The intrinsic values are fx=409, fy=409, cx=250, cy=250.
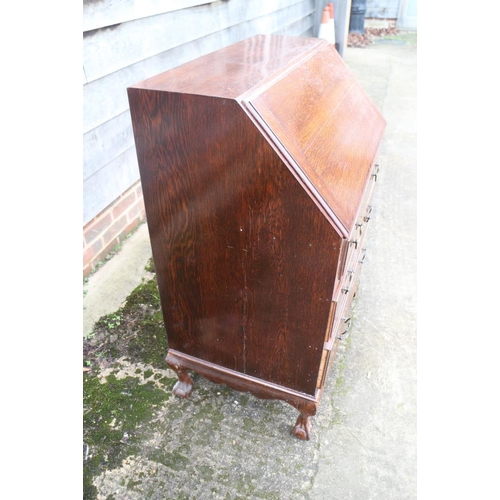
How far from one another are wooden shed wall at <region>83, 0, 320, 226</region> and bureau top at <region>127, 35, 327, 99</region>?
809 millimetres

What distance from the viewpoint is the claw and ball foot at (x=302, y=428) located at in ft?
5.52

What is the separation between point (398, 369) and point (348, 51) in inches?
278

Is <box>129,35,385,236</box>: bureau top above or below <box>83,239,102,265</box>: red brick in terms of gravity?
above

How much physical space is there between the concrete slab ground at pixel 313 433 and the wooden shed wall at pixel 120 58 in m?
0.59

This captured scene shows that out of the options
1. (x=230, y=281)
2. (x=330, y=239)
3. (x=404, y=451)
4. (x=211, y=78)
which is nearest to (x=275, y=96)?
(x=211, y=78)

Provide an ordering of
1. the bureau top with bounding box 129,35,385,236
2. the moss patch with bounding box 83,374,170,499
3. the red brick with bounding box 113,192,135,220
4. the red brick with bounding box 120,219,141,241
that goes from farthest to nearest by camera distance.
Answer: the red brick with bounding box 120,219,141,241, the red brick with bounding box 113,192,135,220, the moss patch with bounding box 83,374,170,499, the bureau top with bounding box 129,35,385,236

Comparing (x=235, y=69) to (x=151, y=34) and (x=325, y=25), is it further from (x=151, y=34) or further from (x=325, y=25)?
(x=325, y=25)

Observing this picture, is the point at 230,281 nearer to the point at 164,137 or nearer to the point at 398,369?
the point at 164,137

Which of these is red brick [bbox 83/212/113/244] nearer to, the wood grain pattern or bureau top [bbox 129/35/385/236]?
bureau top [bbox 129/35/385/236]

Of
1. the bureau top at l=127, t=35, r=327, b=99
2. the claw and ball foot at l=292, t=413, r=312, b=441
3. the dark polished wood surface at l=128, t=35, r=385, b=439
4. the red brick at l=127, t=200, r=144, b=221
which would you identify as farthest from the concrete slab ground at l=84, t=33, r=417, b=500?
the bureau top at l=127, t=35, r=327, b=99

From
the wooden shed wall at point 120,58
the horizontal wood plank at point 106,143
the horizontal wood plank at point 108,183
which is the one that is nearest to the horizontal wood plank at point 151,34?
the wooden shed wall at point 120,58

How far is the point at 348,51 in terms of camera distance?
7.57 metres

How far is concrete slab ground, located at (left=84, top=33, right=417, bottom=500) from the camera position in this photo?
157 cm

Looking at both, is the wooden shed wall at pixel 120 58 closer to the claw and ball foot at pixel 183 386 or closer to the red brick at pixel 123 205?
the red brick at pixel 123 205
